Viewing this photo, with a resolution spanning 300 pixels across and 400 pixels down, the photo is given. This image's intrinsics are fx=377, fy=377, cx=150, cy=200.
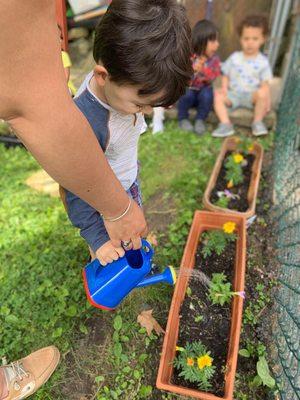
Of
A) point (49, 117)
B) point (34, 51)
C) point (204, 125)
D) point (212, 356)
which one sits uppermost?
point (34, 51)

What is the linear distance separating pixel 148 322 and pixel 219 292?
447 mm

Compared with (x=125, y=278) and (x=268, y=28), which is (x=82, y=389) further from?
(x=268, y=28)

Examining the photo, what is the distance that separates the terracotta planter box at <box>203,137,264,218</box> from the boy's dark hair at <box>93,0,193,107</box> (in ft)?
5.30

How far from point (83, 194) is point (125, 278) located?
0.66m

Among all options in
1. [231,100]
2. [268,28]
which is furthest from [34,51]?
[268,28]

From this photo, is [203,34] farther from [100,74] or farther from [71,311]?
[71,311]

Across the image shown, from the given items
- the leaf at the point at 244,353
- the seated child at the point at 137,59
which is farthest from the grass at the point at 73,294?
the seated child at the point at 137,59

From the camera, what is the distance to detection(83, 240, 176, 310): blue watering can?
159 cm

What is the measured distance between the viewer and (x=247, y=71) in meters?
3.94

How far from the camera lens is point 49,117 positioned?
2.86ft

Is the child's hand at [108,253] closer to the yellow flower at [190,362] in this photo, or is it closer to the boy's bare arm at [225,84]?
the yellow flower at [190,362]

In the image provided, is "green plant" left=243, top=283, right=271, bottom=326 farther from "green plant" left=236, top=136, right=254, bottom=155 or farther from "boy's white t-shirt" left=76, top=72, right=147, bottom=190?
"green plant" left=236, top=136, right=254, bottom=155

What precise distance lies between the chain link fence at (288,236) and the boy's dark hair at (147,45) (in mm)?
1184

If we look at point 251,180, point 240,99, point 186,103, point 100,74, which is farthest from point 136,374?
point 240,99
